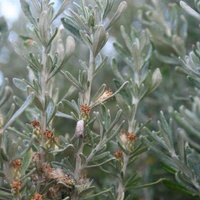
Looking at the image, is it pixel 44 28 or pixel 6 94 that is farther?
pixel 44 28

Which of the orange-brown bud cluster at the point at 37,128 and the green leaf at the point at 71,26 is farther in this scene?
the green leaf at the point at 71,26

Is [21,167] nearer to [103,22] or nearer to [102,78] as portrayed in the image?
[103,22]

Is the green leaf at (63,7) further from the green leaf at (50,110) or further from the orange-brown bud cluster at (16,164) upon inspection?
the orange-brown bud cluster at (16,164)

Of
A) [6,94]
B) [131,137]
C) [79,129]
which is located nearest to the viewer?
[6,94]

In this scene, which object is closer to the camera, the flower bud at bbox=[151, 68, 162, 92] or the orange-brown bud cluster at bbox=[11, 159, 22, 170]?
the orange-brown bud cluster at bbox=[11, 159, 22, 170]

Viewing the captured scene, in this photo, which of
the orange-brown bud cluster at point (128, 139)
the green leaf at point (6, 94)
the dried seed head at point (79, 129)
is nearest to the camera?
the green leaf at point (6, 94)

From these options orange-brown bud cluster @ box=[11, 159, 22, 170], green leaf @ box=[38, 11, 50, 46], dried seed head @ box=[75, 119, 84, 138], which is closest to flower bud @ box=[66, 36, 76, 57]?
green leaf @ box=[38, 11, 50, 46]

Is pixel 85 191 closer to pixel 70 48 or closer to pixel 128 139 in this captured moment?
pixel 128 139

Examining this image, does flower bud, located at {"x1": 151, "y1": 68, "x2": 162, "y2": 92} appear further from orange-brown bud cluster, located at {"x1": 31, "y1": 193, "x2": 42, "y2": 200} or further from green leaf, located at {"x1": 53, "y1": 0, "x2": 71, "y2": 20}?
orange-brown bud cluster, located at {"x1": 31, "y1": 193, "x2": 42, "y2": 200}

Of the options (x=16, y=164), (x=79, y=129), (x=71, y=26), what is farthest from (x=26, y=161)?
(x=71, y=26)

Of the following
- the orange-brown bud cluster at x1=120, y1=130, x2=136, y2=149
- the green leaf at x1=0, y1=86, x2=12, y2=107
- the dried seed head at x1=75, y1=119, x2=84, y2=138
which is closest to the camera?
the green leaf at x1=0, y1=86, x2=12, y2=107

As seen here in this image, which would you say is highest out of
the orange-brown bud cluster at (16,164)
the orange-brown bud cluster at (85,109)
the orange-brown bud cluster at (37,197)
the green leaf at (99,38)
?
the green leaf at (99,38)

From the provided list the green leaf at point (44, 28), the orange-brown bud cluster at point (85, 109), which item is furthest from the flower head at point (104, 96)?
the green leaf at point (44, 28)
